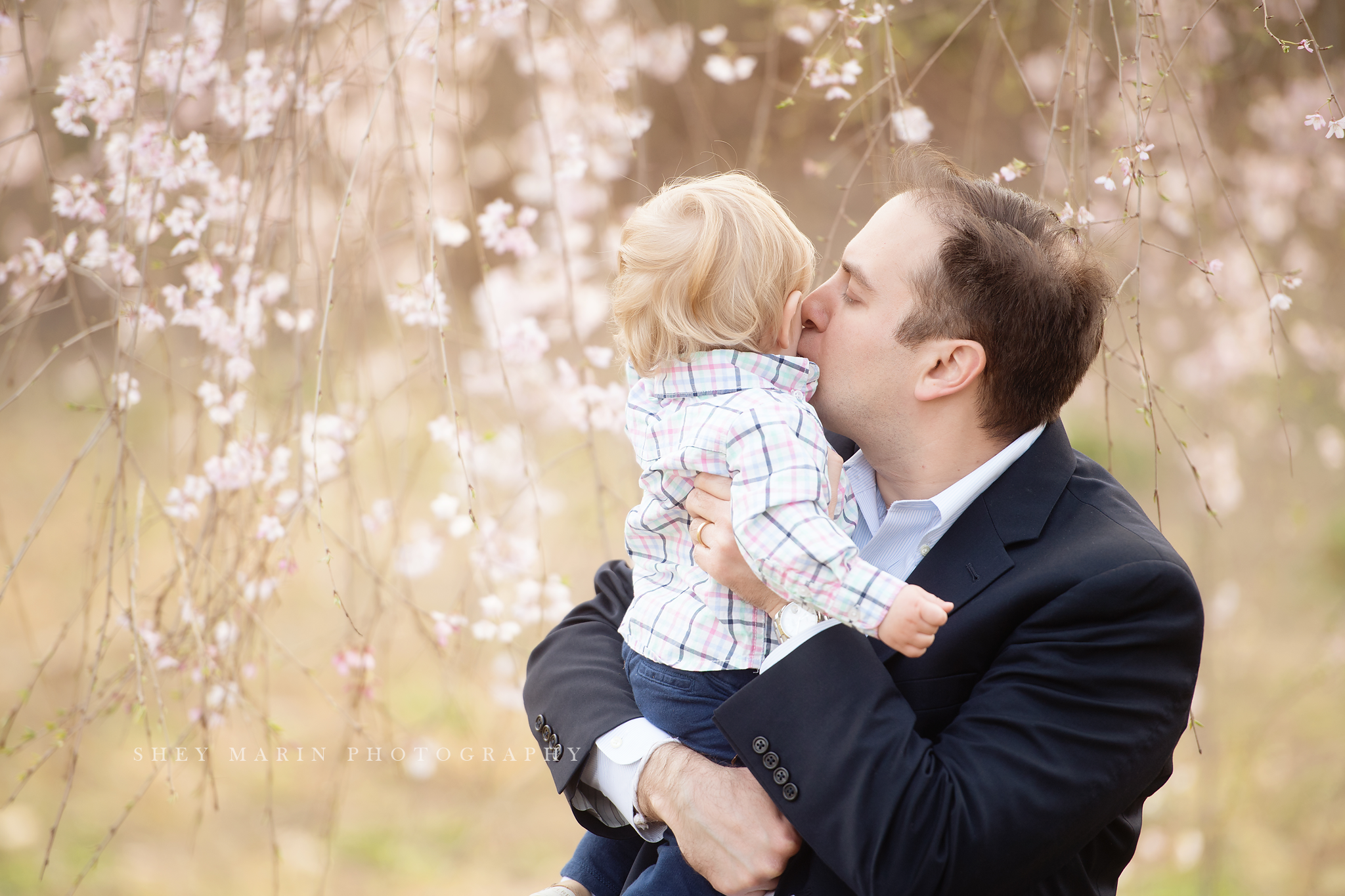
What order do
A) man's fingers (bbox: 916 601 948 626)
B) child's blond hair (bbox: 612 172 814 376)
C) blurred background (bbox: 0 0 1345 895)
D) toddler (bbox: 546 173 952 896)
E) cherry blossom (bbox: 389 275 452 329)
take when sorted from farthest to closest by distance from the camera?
cherry blossom (bbox: 389 275 452 329) → blurred background (bbox: 0 0 1345 895) → child's blond hair (bbox: 612 172 814 376) → toddler (bbox: 546 173 952 896) → man's fingers (bbox: 916 601 948 626)

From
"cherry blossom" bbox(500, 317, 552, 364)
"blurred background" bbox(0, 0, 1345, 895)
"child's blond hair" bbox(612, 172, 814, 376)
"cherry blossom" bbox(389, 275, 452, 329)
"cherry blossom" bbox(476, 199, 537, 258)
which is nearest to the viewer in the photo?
"child's blond hair" bbox(612, 172, 814, 376)

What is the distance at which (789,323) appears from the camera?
1.39 m

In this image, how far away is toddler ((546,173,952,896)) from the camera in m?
1.22

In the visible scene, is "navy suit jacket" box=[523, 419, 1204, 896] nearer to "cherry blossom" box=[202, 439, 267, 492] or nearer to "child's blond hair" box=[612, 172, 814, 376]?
"child's blond hair" box=[612, 172, 814, 376]

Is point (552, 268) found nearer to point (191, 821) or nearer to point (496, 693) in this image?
point (496, 693)

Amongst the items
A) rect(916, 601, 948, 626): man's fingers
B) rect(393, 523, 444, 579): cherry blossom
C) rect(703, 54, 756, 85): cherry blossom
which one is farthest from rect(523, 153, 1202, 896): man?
rect(703, 54, 756, 85): cherry blossom

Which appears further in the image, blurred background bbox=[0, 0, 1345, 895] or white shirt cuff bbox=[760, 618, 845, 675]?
blurred background bbox=[0, 0, 1345, 895]

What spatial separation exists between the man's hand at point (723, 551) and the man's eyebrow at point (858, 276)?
40 centimetres

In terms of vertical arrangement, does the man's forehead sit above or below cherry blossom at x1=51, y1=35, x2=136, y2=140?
below

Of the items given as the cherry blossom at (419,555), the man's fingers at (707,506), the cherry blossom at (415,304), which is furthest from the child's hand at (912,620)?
the cherry blossom at (419,555)

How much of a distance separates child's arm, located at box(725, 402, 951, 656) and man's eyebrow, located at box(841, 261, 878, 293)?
32 cm

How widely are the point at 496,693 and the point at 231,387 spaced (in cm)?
159

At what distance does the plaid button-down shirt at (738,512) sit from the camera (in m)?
1.17

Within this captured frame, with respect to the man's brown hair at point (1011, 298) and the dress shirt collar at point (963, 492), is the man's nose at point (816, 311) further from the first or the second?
the dress shirt collar at point (963, 492)
